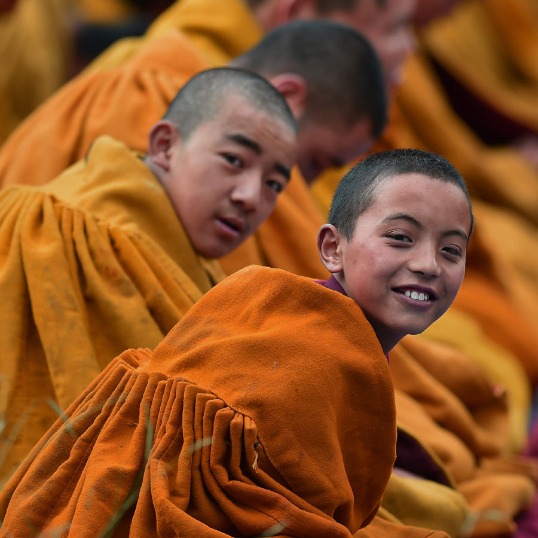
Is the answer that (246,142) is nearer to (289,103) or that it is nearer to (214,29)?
(289,103)

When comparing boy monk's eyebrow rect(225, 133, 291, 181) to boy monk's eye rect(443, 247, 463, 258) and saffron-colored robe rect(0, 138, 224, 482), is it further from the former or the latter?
boy monk's eye rect(443, 247, 463, 258)

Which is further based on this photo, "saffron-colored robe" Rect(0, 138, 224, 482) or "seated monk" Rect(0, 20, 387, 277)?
"seated monk" Rect(0, 20, 387, 277)

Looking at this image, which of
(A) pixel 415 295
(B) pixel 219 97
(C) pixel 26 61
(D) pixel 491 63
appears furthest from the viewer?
(D) pixel 491 63

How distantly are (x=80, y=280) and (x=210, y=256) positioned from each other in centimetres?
36

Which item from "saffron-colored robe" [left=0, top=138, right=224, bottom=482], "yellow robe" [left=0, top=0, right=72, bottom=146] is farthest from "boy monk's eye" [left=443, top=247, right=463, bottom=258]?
"yellow robe" [left=0, top=0, right=72, bottom=146]

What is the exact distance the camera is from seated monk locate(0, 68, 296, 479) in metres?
2.34

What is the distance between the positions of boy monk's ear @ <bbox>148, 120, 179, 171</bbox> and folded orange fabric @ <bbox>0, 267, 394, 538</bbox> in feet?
2.87

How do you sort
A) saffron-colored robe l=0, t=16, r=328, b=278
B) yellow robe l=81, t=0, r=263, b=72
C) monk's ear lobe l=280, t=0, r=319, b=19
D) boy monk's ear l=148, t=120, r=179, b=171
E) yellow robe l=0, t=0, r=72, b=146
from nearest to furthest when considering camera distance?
boy monk's ear l=148, t=120, r=179, b=171
saffron-colored robe l=0, t=16, r=328, b=278
yellow robe l=81, t=0, r=263, b=72
monk's ear lobe l=280, t=0, r=319, b=19
yellow robe l=0, t=0, r=72, b=146

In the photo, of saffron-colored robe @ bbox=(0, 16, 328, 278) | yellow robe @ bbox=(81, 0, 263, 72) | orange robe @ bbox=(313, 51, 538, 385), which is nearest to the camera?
saffron-colored robe @ bbox=(0, 16, 328, 278)

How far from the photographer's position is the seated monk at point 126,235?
2.34 m

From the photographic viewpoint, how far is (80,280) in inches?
97.0

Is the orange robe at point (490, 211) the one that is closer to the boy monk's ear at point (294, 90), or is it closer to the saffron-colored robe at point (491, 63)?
the saffron-colored robe at point (491, 63)

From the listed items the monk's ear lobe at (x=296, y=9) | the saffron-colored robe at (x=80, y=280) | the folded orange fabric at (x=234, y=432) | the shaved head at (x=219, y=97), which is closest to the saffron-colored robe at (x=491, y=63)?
the monk's ear lobe at (x=296, y=9)

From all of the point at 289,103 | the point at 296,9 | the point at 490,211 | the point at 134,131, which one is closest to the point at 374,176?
the point at 134,131
